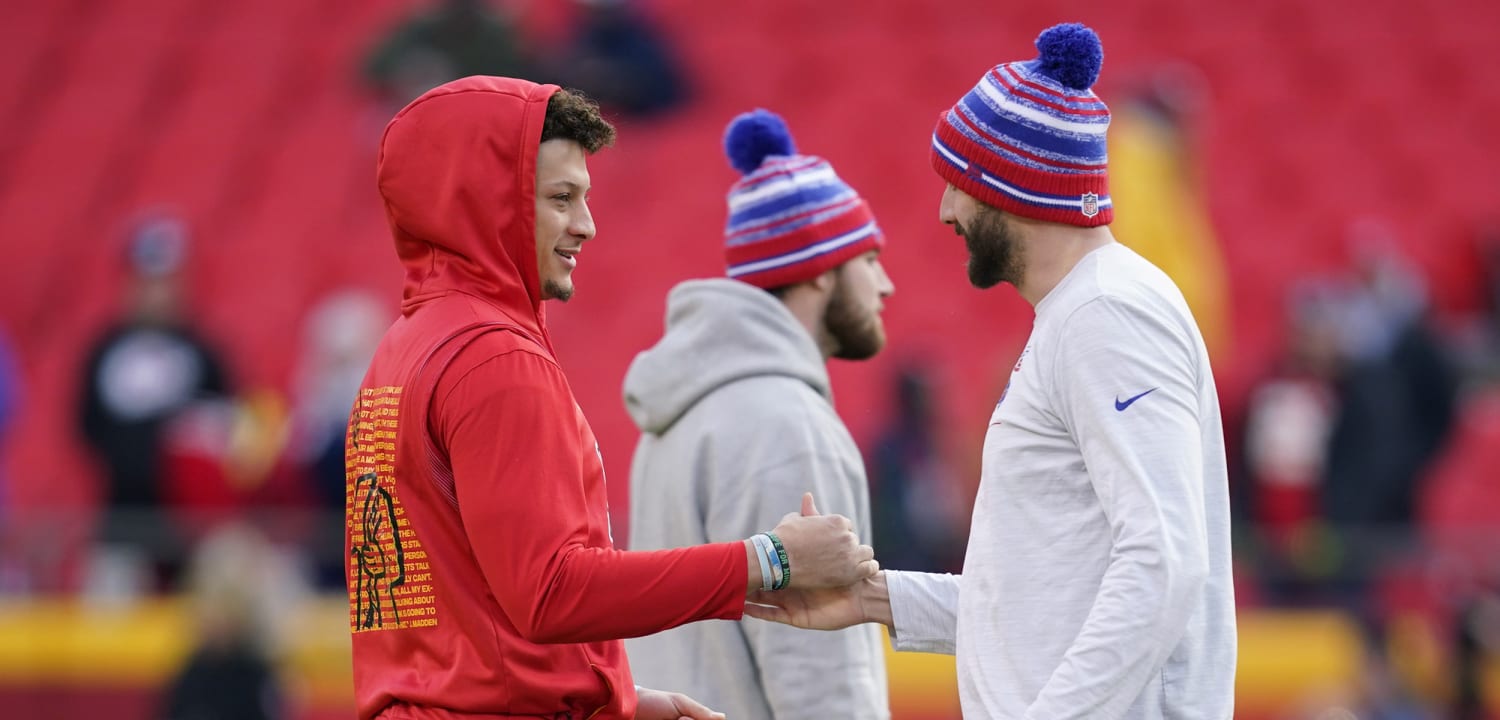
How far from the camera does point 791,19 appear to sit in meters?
13.0

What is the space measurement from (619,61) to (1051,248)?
837 centimetres

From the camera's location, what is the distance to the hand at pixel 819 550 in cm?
282

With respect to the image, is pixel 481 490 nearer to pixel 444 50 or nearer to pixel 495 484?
pixel 495 484

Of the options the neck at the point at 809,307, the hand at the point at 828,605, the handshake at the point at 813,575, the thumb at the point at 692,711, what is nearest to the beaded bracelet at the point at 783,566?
the handshake at the point at 813,575

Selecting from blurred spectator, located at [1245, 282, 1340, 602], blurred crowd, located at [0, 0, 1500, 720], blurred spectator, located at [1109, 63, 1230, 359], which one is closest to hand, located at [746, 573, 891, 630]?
blurred crowd, located at [0, 0, 1500, 720]

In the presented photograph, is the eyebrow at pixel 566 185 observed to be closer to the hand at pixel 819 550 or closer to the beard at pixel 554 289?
the beard at pixel 554 289

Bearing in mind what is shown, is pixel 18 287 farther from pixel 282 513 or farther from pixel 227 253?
pixel 282 513

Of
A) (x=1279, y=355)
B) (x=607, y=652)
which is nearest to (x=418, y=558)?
(x=607, y=652)

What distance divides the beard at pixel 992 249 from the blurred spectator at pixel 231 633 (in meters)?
4.62

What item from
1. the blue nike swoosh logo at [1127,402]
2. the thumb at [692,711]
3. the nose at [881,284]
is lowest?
the thumb at [692,711]

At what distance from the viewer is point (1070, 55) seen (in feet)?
9.51

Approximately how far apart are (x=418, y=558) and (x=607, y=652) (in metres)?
0.35

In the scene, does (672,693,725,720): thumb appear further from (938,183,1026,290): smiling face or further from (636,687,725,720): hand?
(938,183,1026,290): smiling face

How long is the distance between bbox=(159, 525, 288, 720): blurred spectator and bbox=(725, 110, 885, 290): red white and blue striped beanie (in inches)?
145
